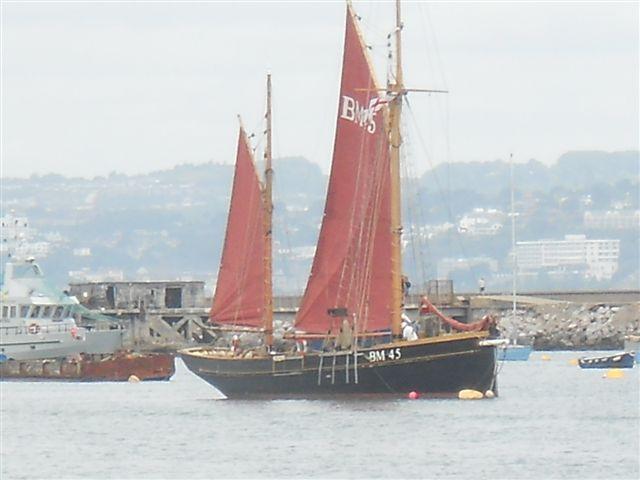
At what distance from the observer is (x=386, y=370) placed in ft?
221

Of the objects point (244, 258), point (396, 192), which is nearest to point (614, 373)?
point (244, 258)

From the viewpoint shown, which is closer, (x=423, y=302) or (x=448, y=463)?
(x=448, y=463)

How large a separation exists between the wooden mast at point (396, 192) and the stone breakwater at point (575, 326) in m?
48.4

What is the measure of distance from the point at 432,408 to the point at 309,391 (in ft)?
20.6

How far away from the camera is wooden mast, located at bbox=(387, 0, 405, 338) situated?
67562mm

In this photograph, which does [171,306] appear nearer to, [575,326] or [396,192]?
[575,326]

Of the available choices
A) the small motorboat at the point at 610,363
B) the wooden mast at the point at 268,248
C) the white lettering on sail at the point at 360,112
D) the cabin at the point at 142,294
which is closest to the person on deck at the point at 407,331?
the wooden mast at the point at 268,248

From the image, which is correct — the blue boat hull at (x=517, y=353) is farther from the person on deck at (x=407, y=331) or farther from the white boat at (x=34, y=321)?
the person on deck at (x=407, y=331)

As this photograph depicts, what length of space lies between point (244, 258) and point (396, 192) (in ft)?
25.1

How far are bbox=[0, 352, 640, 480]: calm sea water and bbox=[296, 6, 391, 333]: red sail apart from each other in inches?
116

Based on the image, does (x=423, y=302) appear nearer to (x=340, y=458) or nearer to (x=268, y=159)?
(x=268, y=159)

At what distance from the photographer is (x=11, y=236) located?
10725cm

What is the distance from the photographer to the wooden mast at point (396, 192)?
2660 inches

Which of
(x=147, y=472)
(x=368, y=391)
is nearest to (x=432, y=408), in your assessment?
(x=368, y=391)
